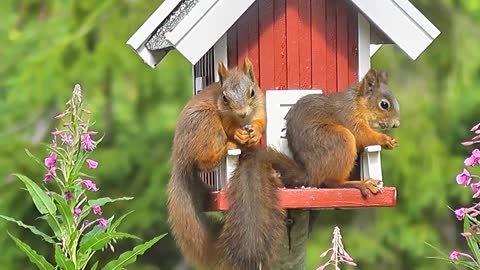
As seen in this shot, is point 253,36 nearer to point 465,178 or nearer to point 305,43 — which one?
point 305,43

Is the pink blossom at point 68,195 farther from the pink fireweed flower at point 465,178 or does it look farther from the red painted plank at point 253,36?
the red painted plank at point 253,36

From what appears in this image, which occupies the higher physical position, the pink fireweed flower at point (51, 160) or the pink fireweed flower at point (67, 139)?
the pink fireweed flower at point (67, 139)

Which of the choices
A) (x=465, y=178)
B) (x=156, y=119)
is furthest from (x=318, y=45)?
(x=156, y=119)

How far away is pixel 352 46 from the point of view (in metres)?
4.23

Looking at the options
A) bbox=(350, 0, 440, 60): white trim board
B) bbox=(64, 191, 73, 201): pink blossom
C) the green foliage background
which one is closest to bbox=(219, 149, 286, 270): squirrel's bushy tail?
bbox=(350, 0, 440, 60): white trim board

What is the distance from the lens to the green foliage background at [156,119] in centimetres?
785

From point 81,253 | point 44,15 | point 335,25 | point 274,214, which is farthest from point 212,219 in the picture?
point 44,15

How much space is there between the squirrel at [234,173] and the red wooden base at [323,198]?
4 cm

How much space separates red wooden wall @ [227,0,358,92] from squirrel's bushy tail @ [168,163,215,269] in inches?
16.0

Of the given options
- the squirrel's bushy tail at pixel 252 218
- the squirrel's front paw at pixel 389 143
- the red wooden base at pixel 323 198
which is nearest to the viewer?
the squirrel's bushy tail at pixel 252 218

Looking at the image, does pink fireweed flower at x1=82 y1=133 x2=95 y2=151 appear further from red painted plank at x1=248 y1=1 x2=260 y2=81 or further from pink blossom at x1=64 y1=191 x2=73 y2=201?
red painted plank at x1=248 y1=1 x2=260 y2=81

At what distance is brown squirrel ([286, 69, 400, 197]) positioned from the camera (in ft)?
12.9

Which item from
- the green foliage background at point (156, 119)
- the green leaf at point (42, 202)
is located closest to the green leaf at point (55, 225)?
the green leaf at point (42, 202)

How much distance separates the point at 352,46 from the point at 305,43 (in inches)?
6.5
